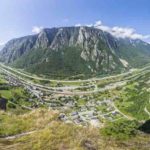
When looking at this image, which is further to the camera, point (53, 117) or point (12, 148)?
point (53, 117)

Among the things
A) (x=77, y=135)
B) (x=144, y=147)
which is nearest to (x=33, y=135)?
(x=77, y=135)

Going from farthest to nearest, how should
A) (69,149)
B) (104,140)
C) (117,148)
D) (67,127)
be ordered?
(67,127) → (104,140) → (117,148) → (69,149)

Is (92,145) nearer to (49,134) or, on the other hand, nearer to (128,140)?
(49,134)

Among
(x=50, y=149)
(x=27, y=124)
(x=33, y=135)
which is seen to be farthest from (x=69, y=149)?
(x=27, y=124)

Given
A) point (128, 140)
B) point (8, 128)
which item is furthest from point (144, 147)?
point (8, 128)

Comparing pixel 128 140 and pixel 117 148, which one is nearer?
pixel 117 148

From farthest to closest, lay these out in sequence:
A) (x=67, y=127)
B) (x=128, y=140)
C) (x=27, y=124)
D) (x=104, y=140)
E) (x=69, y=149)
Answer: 1. (x=27, y=124)
2. (x=128, y=140)
3. (x=67, y=127)
4. (x=104, y=140)
5. (x=69, y=149)

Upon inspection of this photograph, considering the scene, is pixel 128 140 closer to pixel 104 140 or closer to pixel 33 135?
pixel 104 140

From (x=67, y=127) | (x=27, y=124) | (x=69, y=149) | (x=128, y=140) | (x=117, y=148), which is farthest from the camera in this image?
(x=27, y=124)

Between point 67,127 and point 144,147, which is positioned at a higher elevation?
point 67,127
